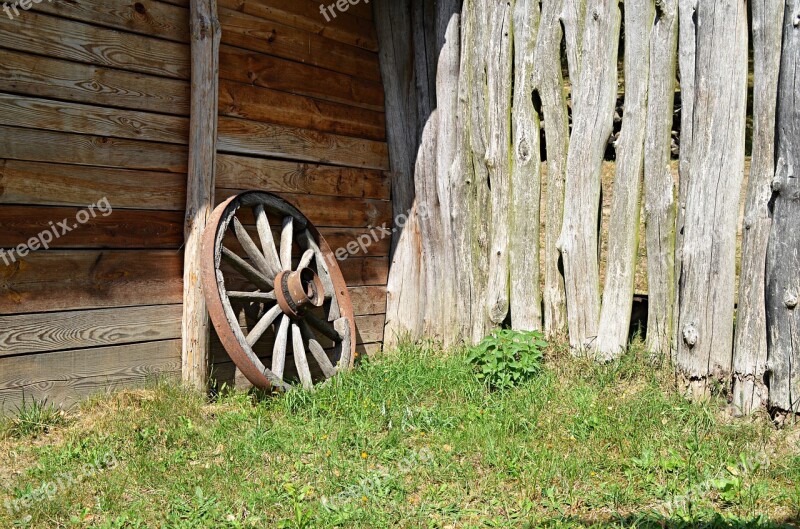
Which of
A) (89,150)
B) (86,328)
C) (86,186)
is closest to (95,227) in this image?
(86,186)

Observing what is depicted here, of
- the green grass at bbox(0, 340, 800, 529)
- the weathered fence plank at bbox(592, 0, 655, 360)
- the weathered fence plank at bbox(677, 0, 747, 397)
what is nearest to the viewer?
the green grass at bbox(0, 340, 800, 529)

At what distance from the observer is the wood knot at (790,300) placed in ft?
11.8

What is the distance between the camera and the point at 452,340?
544 cm

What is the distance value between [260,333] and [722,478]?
2.75m

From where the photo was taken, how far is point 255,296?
4535 millimetres

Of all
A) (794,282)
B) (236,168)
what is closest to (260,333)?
(236,168)

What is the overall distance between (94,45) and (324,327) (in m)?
2.34

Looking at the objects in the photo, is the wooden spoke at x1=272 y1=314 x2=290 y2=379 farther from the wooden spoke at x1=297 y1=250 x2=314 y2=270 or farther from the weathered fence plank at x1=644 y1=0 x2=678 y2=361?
the weathered fence plank at x1=644 y1=0 x2=678 y2=361

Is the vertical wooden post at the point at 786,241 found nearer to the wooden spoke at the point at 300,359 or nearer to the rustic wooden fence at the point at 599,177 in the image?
the rustic wooden fence at the point at 599,177

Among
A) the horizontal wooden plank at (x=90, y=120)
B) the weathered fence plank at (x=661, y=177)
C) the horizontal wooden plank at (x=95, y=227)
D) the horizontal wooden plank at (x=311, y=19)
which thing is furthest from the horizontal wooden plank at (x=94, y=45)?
the weathered fence plank at (x=661, y=177)

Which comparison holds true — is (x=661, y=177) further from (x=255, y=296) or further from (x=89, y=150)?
(x=89, y=150)

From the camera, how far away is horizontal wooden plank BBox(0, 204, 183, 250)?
381cm

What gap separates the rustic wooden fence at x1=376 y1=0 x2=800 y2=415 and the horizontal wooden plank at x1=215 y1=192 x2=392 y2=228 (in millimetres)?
276

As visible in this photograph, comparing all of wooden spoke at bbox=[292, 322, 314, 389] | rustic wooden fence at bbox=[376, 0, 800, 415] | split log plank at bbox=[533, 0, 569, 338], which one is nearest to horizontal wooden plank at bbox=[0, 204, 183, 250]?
wooden spoke at bbox=[292, 322, 314, 389]
